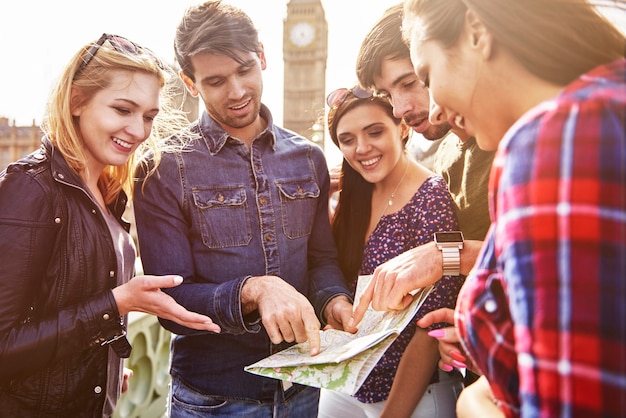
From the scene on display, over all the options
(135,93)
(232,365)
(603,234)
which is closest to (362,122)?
(135,93)

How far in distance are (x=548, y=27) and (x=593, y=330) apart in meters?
0.36

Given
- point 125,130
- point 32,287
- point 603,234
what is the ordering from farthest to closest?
point 125,130
point 32,287
point 603,234

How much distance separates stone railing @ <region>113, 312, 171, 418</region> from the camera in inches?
86.9

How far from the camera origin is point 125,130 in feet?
3.98

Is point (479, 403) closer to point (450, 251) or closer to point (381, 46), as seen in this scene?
point (450, 251)

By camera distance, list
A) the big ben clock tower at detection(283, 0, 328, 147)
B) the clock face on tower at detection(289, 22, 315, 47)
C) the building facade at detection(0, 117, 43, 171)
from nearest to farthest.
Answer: the building facade at detection(0, 117, 43, 171)
the big ben clock tower at detection(283, 0, 328, 147)
the clock face on tower at detection(289, 22, 315, 47)

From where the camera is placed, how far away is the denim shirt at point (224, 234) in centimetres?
126

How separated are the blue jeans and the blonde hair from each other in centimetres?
63

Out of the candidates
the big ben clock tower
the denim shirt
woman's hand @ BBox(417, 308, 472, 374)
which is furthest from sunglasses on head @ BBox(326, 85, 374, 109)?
the big ben clock tower

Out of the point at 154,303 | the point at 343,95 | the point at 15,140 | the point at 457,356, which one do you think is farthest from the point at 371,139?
the point at 15,140

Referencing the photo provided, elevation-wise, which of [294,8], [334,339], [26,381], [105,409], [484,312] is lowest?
[105,409]

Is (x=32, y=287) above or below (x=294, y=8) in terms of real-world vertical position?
below

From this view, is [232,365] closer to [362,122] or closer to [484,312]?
[362,122]

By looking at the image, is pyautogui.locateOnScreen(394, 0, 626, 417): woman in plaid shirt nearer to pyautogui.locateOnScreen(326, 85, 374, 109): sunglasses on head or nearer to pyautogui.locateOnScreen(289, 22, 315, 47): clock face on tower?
pyautogui.locateOnScreen(326, 85, 374, 109): sunglasses on head
